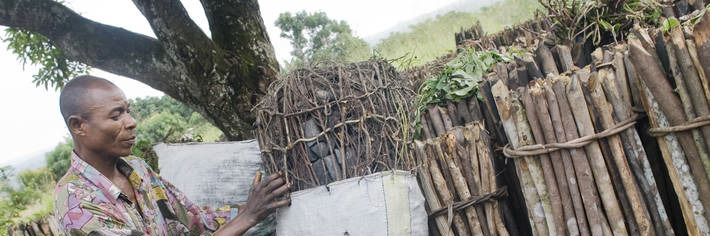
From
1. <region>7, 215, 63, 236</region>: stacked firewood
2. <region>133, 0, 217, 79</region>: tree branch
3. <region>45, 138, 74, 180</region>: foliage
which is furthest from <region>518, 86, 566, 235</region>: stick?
<region>45, 138, 74, 180</region>: foliage

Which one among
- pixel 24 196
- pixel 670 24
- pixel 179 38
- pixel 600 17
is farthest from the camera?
pixel 24 196

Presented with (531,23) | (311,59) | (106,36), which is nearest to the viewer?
(311,59)

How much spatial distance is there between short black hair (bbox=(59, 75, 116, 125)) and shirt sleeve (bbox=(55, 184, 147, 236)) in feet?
1.23

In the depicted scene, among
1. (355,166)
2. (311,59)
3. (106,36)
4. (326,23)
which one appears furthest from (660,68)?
(326,23)

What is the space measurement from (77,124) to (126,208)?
1.58 feet

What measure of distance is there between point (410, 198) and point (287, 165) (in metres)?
0.62

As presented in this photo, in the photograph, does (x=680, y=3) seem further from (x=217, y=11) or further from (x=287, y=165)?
(x=217, y=11)

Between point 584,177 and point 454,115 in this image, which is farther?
point 454,115

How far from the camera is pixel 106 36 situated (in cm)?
452

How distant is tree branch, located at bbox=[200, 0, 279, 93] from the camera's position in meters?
4.66

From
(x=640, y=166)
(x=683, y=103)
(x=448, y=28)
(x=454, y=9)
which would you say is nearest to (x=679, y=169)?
(x=640, y=166)

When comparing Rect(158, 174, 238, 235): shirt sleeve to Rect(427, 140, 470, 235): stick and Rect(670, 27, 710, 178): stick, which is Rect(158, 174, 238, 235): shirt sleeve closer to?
Rect(427, 140, 470, 235): stick

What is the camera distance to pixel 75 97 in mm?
2471

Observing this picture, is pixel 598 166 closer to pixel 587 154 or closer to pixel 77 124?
pixel 587 154
